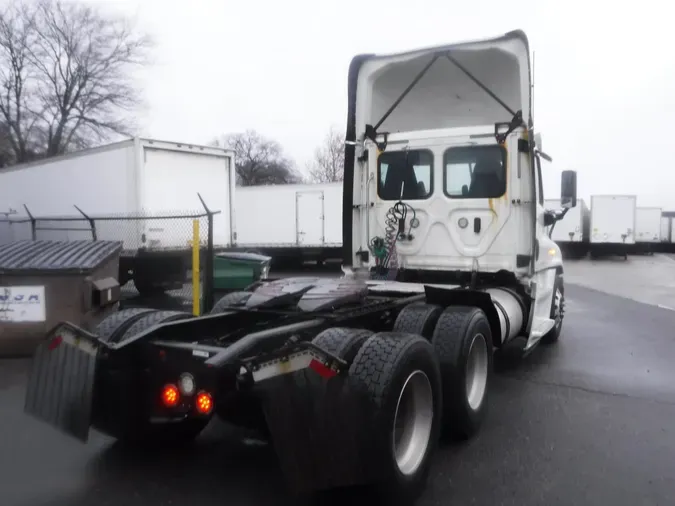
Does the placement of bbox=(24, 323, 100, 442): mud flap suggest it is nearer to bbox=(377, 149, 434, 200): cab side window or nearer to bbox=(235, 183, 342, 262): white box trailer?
bbox=(377, 149, 434, 200): cab side window

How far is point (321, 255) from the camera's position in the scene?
933 inches

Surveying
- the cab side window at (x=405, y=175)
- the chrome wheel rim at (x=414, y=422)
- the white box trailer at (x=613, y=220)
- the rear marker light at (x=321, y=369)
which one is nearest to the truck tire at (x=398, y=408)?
the chrome wheel rim at (x=414, y=422)

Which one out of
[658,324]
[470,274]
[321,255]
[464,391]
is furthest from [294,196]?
[464,391]

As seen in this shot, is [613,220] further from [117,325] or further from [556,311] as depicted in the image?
[117,325]

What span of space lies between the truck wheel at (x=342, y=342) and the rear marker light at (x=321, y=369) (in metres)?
0.40

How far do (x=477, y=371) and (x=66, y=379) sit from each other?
3.24 m

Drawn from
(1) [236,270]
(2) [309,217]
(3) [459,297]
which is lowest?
(1) [236,270]

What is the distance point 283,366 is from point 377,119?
5.03 metres

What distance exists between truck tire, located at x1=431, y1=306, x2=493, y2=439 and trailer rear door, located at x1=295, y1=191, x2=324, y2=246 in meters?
18.0

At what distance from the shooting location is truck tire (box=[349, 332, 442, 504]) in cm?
328

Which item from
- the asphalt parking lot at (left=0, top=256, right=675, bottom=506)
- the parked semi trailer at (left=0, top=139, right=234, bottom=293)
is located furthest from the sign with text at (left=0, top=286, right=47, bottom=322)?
the parked semi trailer at (left=0, top=139, right=234, bottom=293)

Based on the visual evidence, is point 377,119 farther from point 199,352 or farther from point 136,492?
point 136,492

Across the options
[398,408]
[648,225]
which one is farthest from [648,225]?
[398,408]

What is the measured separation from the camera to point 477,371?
5156 mm
